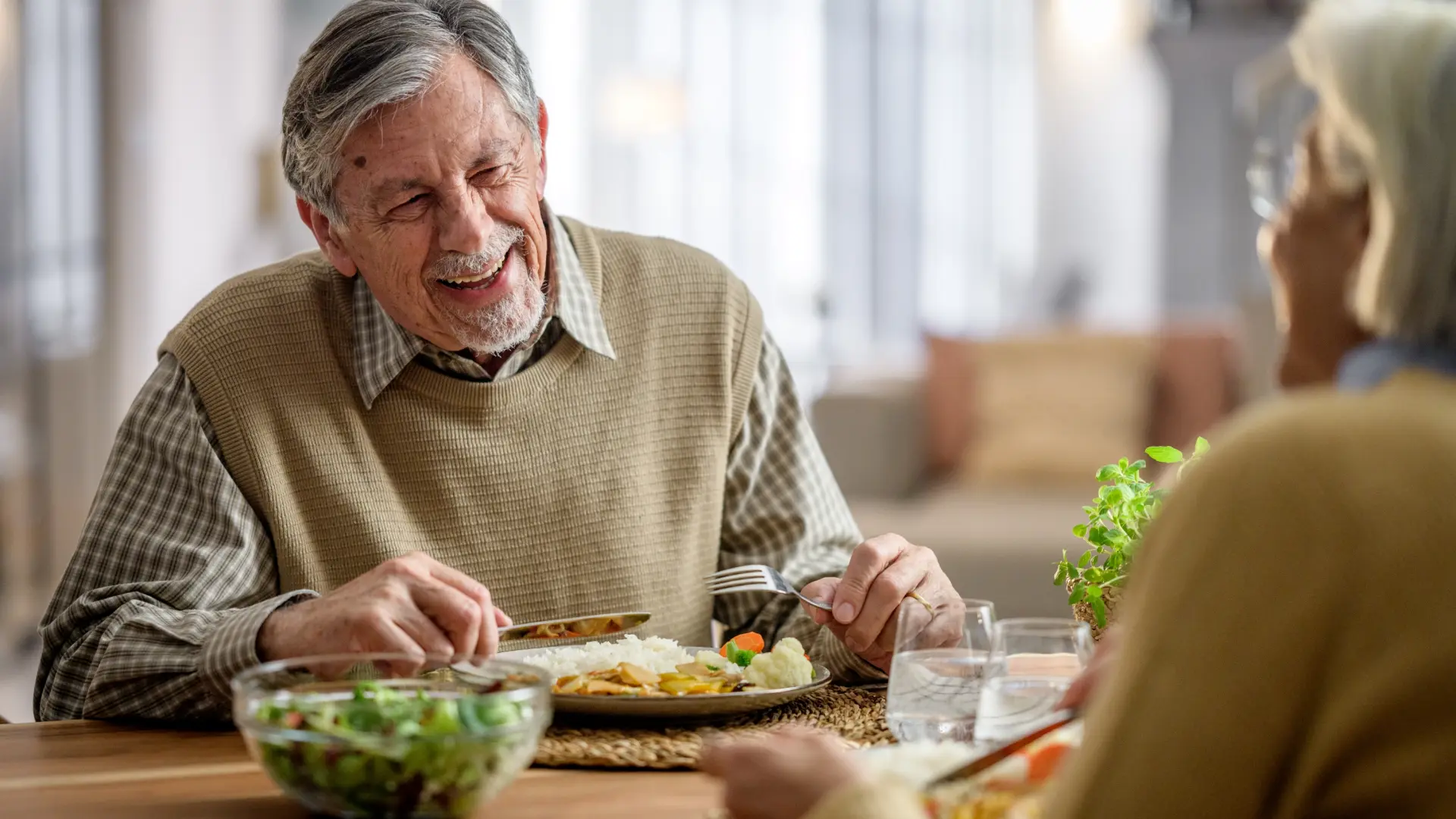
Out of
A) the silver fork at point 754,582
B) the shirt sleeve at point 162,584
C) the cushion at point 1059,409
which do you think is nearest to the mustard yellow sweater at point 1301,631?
the silver fork at point 754,582

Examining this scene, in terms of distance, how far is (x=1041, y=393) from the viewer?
4648 mm

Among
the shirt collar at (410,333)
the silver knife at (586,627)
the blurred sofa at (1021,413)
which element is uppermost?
the shirt collar at (410,333)

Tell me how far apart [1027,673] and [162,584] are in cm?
86

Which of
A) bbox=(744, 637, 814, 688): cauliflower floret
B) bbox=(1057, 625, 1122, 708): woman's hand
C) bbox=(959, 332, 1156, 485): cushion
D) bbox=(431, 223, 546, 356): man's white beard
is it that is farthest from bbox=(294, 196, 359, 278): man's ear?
bbox=(959, 332, 1156, 485): cushion

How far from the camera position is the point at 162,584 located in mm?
1438

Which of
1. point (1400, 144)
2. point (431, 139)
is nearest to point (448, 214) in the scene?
point (431, 139)

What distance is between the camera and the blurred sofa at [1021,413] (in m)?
4.57

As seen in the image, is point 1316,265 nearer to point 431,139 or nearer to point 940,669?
point 940,669

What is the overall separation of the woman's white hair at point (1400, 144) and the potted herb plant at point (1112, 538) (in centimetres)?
48

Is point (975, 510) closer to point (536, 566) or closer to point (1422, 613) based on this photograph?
point (536, 566)

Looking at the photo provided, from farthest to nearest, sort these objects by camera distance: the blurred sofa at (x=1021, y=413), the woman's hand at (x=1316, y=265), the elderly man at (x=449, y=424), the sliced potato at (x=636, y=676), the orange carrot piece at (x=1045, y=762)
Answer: the blurred sofa at (x=1021, y=413), the elderly man at (x=449, y=424), the sliced potato at (x=636, y=676), the orange carrot piece at (x=1045, y=762), the woman's hand at (x=1316, y=265)

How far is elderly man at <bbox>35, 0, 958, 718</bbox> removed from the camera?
4.83ft

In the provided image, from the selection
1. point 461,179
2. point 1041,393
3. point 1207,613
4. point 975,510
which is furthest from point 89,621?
point 1041,393

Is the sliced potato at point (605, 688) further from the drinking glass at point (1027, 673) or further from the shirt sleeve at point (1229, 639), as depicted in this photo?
the shirt sleeve at point (1229, 639)
